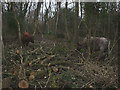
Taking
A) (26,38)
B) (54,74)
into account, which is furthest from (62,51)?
(26,38)

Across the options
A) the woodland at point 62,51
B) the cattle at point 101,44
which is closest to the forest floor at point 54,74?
the woodland at point 62,51

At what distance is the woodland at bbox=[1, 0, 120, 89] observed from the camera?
2.69 meters

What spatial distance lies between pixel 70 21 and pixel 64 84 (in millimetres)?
3086

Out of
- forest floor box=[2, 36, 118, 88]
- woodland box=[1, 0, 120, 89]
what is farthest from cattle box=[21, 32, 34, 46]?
forest floor box=[2, 36, 118, 88]

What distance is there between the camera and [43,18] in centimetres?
685

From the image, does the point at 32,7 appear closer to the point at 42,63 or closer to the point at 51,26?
→ the point at 51,26

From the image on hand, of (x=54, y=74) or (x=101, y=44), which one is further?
(x=101, y=44)

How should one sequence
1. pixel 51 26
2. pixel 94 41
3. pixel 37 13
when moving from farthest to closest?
pixel 51 26 → pixel 37 13 → pixel 94 41

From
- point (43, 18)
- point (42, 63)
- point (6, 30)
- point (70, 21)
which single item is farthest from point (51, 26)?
point (42, 63)

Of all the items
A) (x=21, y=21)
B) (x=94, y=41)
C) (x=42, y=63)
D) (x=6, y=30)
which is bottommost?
(x=42, y=63)

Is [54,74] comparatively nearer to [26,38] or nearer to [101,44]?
[101,44]

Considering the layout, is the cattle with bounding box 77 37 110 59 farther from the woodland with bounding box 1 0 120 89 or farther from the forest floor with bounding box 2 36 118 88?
the forest floor with bounding box 2 36 118 88

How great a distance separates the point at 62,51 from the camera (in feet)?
14.3

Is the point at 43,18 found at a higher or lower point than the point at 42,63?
higher
